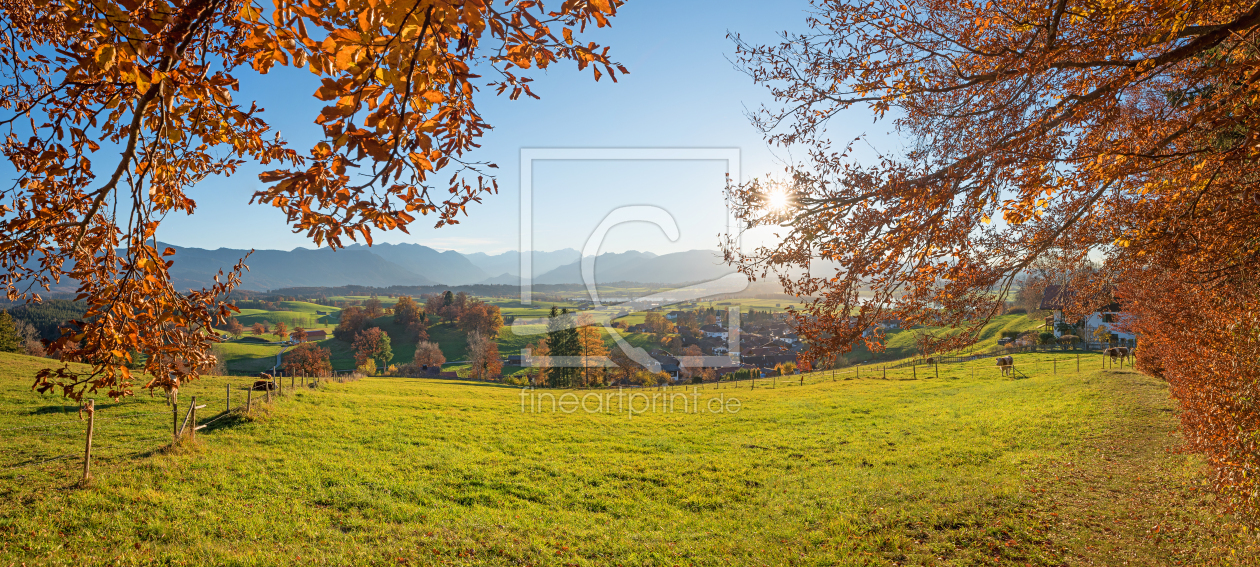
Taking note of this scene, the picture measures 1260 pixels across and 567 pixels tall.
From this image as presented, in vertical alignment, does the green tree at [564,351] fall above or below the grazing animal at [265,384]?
below

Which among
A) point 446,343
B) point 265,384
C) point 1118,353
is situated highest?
point 1118,353

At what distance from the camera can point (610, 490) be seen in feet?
36.0

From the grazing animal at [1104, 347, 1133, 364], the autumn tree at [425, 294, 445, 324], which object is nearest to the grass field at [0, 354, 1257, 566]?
the grazing animal at [1104, 347, 1133, 364]

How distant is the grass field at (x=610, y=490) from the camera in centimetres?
716

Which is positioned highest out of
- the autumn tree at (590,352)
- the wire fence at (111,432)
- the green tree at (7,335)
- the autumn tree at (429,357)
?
the green tree at (7,335)

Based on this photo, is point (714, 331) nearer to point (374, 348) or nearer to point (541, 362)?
point (541, 362)

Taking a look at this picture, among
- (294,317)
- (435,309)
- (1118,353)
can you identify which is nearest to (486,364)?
(435,309)

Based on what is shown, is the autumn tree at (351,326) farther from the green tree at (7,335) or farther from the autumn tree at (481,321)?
the green tree at (7,335)

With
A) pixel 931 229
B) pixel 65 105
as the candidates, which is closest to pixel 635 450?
pixel 931 229

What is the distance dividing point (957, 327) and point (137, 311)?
7.81 m

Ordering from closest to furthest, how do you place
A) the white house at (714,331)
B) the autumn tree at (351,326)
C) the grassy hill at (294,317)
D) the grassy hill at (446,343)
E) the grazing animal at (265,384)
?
the grazing animal at (265,384), the grassy hill at (446,343), the white house at (714,331), the autumn tree at (351,326), the grassy hill at (294,317)

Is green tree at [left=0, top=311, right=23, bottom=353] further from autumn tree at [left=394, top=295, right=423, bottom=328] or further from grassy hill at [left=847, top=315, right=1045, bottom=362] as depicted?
grassy hill at [left=847, top=315, right=1045, bottom=362]

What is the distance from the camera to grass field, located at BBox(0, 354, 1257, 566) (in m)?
7.16

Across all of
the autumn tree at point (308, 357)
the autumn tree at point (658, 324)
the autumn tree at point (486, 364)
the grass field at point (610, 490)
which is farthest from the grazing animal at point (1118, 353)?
the autumn tree at point (308, 357)
